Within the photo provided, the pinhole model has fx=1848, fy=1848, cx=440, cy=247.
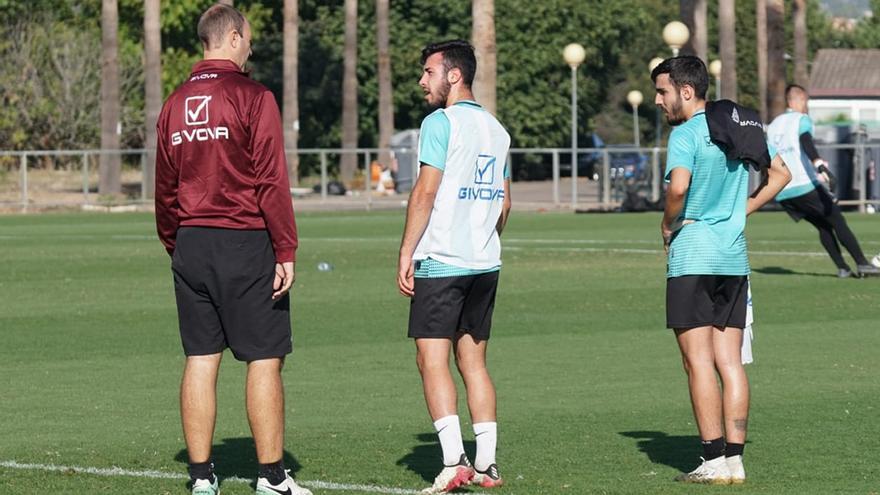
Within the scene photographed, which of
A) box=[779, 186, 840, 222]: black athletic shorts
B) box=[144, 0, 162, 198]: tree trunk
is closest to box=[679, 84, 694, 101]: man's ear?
box=[779, 186, 840, 222]: black athletic shorts

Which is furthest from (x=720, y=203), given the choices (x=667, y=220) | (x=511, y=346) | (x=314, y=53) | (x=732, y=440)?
(x=314, y=53)

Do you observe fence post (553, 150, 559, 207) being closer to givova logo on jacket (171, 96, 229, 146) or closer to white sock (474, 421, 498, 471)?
white sock (474, 421, 498, 471)

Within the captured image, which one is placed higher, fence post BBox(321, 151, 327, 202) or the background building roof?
the background building roof

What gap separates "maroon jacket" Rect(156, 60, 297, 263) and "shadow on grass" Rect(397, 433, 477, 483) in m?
1.51

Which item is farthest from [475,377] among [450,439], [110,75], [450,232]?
[110,75]

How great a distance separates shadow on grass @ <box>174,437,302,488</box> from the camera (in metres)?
8.98

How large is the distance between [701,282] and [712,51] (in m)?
91.7

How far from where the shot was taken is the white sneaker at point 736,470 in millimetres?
8562

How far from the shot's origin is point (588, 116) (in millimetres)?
81938

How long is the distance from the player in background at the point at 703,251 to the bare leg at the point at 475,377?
2.95 ft

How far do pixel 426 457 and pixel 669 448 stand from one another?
131cm

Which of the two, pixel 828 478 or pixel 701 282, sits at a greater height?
pixel 701 282

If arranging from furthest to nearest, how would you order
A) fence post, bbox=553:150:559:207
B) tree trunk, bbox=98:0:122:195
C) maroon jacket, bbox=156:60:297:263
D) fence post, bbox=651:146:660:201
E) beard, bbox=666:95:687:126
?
1. tree trunk, bbox=98:0:122:195
2. fence post, bbox=553:150:559:207
3. fence post, bbox=651:146:660:201
4. beard, bbox=666:95:687:126
5. maroon jacket, bbox=156:60:297:263

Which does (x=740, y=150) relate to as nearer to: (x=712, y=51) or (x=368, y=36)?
(x=368, y=36)
